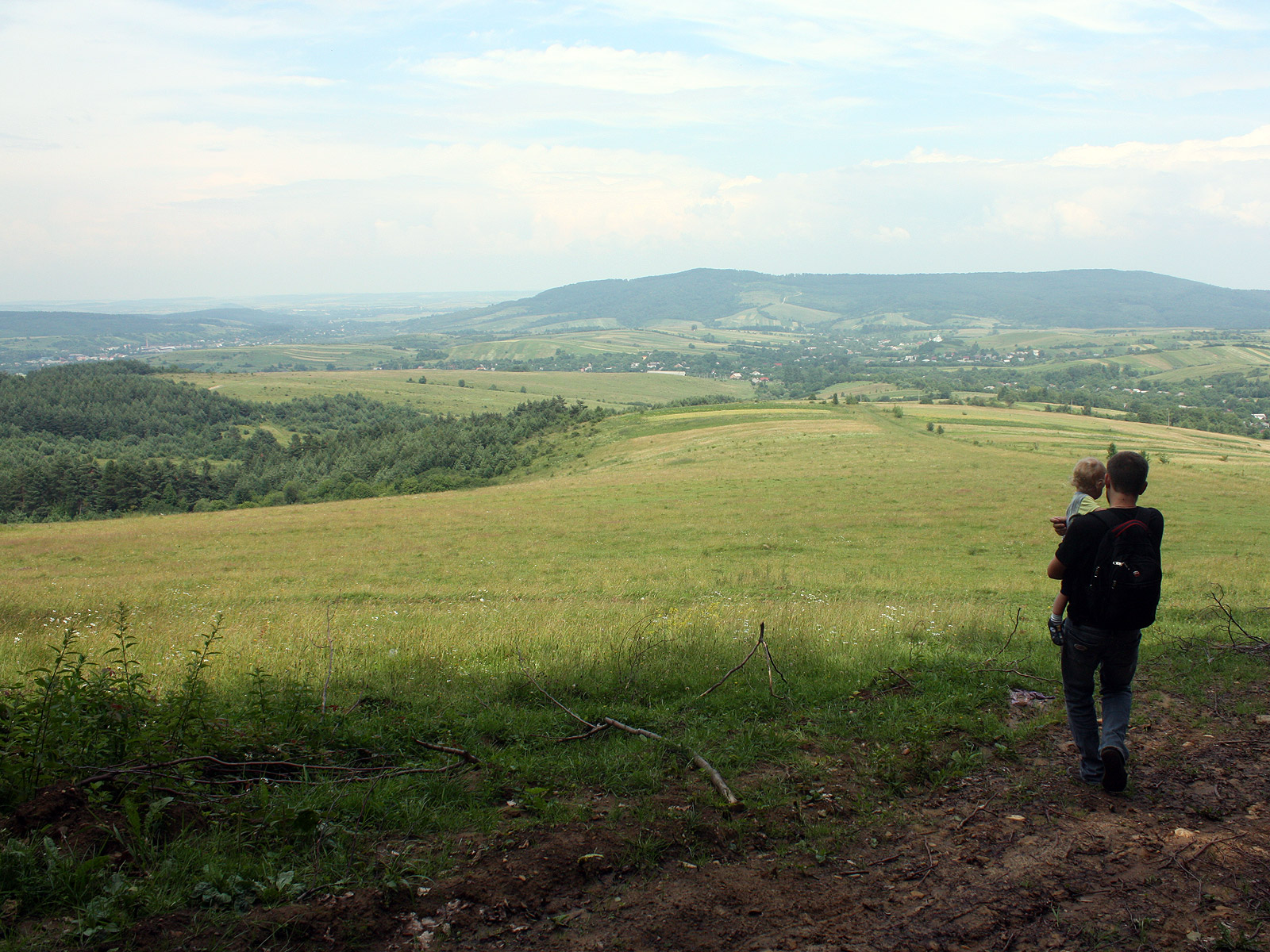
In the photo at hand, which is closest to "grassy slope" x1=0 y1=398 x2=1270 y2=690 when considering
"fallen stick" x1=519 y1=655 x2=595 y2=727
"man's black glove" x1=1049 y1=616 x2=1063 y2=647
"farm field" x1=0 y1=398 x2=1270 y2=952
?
"farm field" x1=0 y1=398 x2=1270 y2=952

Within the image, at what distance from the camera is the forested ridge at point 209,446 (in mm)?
76125

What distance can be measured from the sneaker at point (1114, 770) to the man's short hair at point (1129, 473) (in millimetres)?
1963

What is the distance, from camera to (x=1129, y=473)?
18.3 feet

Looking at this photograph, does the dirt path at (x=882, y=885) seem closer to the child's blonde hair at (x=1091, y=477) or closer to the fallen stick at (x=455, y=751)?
the fallen stick at (x=455, y=751)

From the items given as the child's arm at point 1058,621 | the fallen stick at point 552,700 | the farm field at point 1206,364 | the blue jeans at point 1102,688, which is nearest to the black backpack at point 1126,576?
the blue jeans at point 1102,688

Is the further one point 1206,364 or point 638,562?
point 1206,364

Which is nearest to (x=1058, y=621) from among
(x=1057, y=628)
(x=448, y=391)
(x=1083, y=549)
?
(x=1057, y=628)

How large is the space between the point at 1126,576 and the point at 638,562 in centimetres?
1880

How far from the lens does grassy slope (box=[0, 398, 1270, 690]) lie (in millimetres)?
10086

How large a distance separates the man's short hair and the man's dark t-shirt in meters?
0.17

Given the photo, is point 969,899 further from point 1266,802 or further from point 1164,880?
point 1266,802

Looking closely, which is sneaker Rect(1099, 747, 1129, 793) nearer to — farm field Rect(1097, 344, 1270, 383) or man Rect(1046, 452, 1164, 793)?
man Rect(1046, 452, 1164, 793)

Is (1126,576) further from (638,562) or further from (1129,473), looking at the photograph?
(638,562)

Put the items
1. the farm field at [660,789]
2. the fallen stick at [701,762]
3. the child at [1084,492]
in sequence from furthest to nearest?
the child at [1084,492] < the fallen stick at [701,762] < the farm field at [660,789]
